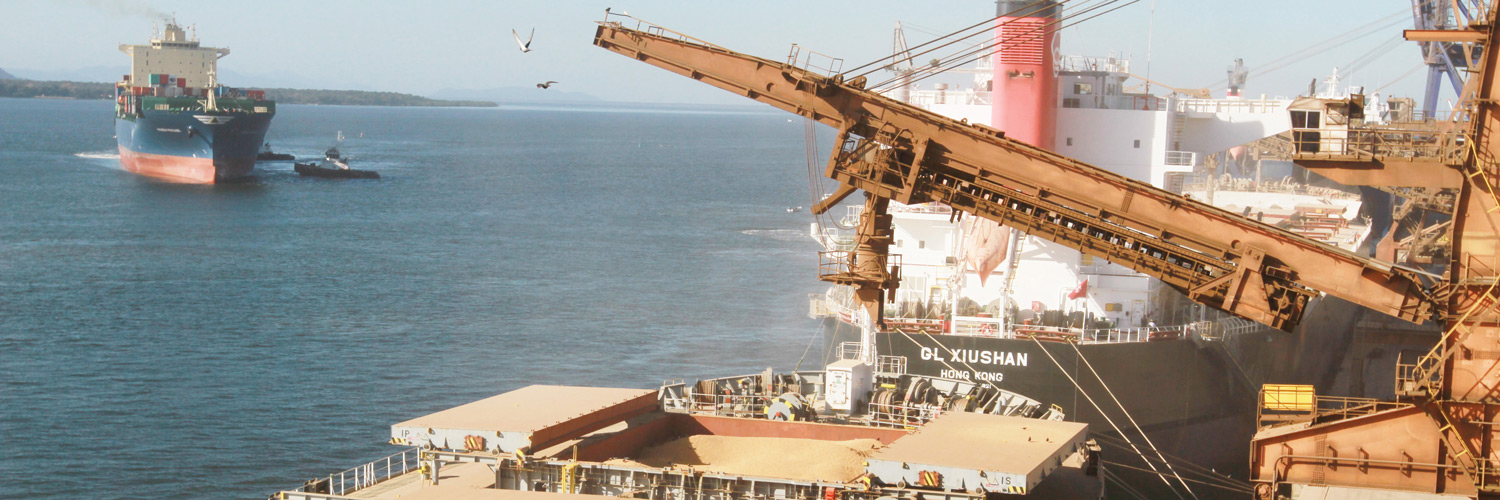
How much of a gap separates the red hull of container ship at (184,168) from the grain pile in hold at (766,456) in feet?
384

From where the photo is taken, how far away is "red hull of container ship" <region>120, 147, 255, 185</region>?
132125 mm

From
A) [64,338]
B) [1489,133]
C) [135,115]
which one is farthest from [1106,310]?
[135,115]

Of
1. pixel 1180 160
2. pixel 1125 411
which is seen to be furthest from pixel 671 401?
pixel 1180 160

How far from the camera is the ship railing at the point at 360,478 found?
886 inches

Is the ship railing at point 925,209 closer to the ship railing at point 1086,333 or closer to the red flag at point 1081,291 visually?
the ship railing at point 1086,333

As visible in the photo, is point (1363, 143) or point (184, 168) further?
point (184, 168)

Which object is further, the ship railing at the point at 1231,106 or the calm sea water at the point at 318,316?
the ship railing at the point at 1231,106

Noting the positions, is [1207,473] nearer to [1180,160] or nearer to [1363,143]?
[1180,160]

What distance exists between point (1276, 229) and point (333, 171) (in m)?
134

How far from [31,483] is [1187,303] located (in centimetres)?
3207

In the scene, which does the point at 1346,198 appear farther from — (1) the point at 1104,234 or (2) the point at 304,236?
(2) the point at 304,236

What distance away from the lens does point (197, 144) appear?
132m

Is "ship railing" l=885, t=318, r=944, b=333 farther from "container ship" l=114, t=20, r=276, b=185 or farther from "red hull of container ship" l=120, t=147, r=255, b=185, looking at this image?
"red hull of container ship" l=120, t=147, r=255, b=185

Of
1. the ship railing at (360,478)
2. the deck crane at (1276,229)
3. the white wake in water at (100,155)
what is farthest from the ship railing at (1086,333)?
the white wake in water at (100,155)
